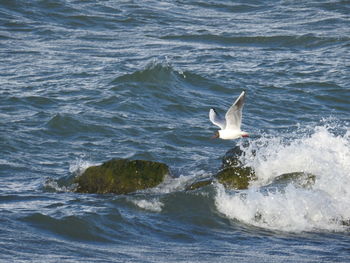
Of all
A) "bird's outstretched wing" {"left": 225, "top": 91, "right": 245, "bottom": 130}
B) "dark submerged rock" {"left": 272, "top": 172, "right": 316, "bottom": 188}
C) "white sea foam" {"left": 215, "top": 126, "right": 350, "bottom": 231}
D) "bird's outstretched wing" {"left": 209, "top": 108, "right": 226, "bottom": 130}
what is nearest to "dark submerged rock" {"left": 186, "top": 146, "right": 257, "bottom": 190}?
"white sea foam" {"left": 215, "top": 126, "right": 350, "bottom": 231}

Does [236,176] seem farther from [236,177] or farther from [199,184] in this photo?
[199,184]

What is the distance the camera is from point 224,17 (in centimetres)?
2558

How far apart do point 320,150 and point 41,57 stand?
1034cm

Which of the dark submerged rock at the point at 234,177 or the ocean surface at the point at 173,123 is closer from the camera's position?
the ocean surface at the point at 173,123

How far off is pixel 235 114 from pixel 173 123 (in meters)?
4.69

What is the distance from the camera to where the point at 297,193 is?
10922mm

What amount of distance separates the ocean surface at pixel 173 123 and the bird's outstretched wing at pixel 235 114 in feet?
1.57

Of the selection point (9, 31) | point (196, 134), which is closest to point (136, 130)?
point (196, 134)

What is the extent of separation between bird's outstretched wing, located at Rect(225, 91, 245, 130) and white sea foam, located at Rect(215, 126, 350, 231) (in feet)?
1.60

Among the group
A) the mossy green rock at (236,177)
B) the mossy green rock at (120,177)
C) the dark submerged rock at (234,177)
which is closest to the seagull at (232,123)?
the dark submerged rock at (234,177)

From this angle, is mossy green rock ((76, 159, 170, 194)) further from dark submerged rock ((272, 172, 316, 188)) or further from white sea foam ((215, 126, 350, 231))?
dark submerged rock ((272, 172, 316, 188))

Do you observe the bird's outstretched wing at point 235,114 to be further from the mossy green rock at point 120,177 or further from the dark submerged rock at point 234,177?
the mossy green rock at point 120,177

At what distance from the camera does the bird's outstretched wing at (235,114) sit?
11.3m

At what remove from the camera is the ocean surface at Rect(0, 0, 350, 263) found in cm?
973
